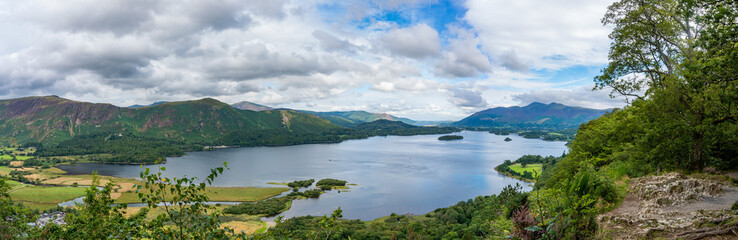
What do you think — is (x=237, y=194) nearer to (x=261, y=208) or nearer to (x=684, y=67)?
(x=261, y=208)

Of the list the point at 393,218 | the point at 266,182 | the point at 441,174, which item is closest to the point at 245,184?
the point at 266,182

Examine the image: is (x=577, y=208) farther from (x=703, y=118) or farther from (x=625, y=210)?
(x=703, y=118)

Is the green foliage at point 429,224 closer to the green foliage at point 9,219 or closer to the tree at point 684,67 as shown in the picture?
the tree at point 684,67

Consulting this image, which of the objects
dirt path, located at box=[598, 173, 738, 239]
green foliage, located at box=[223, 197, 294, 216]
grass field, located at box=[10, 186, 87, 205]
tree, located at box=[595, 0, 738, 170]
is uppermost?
tree, located at box=[595, 0, 738, 170]

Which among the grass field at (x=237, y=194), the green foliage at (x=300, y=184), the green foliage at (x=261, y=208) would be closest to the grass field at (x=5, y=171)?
the grass field at (x=237, y=194)

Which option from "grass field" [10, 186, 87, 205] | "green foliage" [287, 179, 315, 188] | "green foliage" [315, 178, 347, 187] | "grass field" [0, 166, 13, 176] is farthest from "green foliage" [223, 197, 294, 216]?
"grass field" [0, 166, 13, 176]

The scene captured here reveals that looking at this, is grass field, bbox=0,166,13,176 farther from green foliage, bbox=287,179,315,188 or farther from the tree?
the tree
